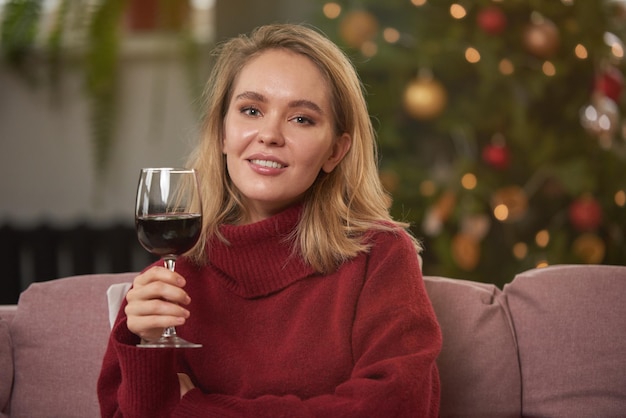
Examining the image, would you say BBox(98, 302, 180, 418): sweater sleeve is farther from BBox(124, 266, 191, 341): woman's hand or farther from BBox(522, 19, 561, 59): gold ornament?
BBox(522, 19, 561, 59): gold ornament

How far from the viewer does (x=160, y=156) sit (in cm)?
375

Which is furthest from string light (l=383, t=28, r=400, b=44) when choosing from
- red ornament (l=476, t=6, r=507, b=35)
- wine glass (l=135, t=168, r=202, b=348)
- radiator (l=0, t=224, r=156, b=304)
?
wine glass (l=135, t=168, r=202, b=348)

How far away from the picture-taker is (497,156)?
10.1 feet

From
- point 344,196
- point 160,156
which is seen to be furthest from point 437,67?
point 344,196

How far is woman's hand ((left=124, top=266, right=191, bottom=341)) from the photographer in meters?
1.29

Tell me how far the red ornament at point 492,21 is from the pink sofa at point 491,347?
4.64 feet

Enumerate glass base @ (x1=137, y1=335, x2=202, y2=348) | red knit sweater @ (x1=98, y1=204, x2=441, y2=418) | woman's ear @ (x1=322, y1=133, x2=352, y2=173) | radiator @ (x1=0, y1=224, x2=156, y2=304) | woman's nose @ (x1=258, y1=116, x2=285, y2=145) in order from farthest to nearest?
1. radiator @ (x1=0, y1=224, x2=156, y2=304)
2. woman's ear @ (x1=322, y1=133, x2=352, y2=173)
3. woman's nose @ (x1=258, y1=116, x2=285, y2=145)
4. red knit sweater @ (x1=98, y1=204, x2=441, y2=418)
5. glass base @ (x1=137, y1=335, x2=202, y2=348)

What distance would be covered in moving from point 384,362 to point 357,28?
194 centimetres

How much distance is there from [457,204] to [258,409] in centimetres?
182

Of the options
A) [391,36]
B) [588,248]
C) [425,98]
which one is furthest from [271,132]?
[588,248]

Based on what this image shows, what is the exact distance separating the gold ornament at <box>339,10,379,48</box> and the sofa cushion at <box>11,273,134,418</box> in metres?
1.55

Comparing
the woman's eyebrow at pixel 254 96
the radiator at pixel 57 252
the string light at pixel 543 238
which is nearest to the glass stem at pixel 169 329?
the woman's eyebrow at pixel 254 96

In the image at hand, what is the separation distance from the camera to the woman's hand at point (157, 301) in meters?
1.29

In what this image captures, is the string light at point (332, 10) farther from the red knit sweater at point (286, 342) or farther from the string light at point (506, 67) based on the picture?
the red knit sweater at point (286, 342)
